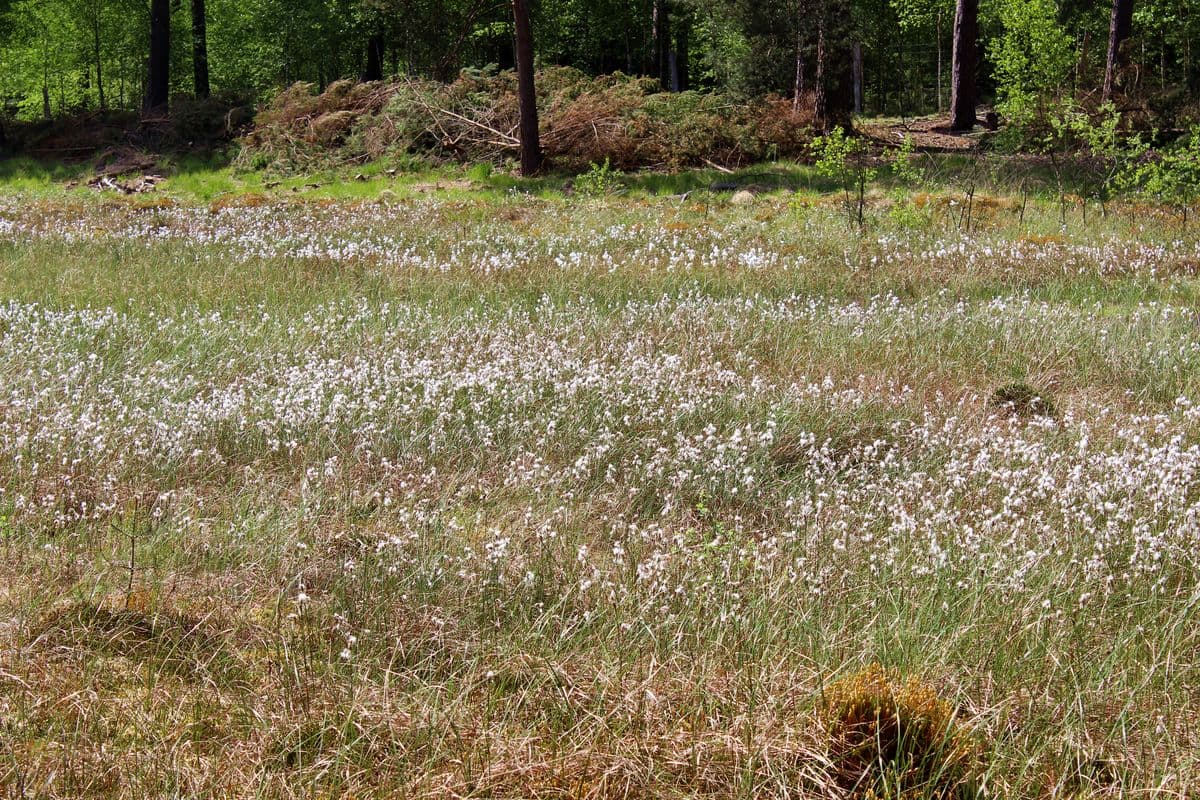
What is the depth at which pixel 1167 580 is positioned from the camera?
13.4 ft

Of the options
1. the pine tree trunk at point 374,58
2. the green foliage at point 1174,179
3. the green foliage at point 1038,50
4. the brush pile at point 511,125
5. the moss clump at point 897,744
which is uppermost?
the pine tree trunk at point 374,58

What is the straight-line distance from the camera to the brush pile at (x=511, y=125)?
21234mm

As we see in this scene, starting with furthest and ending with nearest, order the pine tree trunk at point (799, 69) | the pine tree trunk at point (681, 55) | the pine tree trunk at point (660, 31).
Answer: the pine tree trunk at point (681, 55) < the pine tree trunk at point (660, 31) < the pine tree trunk at point (799, 69)

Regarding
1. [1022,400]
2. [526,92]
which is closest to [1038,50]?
[526,92]

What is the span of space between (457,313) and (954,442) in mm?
4650

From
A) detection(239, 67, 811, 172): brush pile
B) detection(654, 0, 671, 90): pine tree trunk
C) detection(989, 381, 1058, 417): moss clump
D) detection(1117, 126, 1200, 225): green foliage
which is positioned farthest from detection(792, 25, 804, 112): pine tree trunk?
detection(989, 381, 1058, 417): moss clump

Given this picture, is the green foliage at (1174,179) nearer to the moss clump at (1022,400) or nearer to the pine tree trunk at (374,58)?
the moss clump at (1022,400)

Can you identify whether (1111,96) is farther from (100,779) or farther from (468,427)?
(100,779)

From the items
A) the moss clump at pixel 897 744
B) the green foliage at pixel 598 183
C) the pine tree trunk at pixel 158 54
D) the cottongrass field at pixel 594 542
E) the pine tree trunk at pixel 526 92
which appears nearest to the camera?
the moss clump at pixel 897 744

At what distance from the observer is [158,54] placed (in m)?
31.8

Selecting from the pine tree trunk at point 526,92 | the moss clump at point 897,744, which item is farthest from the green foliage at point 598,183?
the moss clump at point 897,744

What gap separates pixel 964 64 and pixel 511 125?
12.0 m

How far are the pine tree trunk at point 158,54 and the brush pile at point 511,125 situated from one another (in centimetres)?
833

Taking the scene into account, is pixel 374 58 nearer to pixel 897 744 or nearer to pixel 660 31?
pixel 660 31
